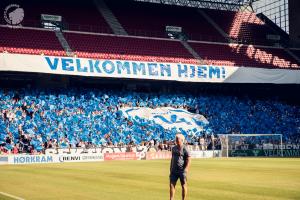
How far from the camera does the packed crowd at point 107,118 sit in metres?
41.4

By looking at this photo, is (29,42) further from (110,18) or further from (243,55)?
(243,55)

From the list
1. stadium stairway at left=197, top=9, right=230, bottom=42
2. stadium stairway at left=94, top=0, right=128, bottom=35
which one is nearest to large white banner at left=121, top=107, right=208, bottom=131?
stadium stairway at left=94, top=0, right=128, bottom=35

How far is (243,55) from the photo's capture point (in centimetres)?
5781

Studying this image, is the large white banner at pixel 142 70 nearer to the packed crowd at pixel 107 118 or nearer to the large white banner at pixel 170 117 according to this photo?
the packed crowd at pixel 107 118

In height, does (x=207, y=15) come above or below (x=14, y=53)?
above

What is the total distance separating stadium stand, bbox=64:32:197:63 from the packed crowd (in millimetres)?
3833

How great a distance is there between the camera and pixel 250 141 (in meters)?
47.3

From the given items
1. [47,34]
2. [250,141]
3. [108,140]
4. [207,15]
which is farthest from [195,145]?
[207,15]

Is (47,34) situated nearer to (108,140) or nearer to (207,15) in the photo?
(108,140)

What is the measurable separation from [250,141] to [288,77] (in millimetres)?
12167

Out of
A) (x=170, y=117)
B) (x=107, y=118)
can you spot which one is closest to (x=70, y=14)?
(x=107, y=118)

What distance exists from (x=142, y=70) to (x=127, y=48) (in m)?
3.98

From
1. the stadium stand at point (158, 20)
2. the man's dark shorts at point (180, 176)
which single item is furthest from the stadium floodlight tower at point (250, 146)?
the man's dark shorts at point (180, 176)

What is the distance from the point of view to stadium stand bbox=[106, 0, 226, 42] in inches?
2244
